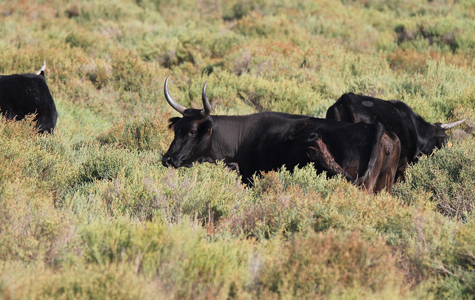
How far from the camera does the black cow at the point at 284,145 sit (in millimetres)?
5824

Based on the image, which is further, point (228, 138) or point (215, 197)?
point (228, 138)

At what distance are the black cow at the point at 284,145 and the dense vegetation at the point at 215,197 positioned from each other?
35 cm

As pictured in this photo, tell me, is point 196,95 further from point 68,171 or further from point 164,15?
point 164,15

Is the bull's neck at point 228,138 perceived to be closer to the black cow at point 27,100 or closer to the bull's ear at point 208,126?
the bull's ear at point 208,126

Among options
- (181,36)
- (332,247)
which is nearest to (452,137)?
(332,247)

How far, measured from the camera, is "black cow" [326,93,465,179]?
7.27 m

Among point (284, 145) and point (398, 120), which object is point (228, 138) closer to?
point (284, 145)

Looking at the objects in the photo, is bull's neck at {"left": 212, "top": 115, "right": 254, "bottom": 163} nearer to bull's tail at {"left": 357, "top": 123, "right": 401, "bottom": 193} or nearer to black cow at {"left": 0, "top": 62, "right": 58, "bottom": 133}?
bull's tail at {"left": 357, "top": 123, "right": 401, "bottom": 193}

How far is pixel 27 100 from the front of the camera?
812cm

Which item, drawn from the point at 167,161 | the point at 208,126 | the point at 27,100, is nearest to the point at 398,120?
the point at 208,126

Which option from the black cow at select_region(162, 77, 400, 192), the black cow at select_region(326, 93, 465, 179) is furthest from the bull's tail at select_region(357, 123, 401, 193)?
the black cow at select_region(326, 93, 465, 179)

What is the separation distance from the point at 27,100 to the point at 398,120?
5209 millimetres

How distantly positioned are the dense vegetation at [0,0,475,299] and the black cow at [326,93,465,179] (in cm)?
33

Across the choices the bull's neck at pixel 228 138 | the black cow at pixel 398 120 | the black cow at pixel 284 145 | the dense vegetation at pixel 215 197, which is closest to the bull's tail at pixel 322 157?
the black cow at pixel 284 145
